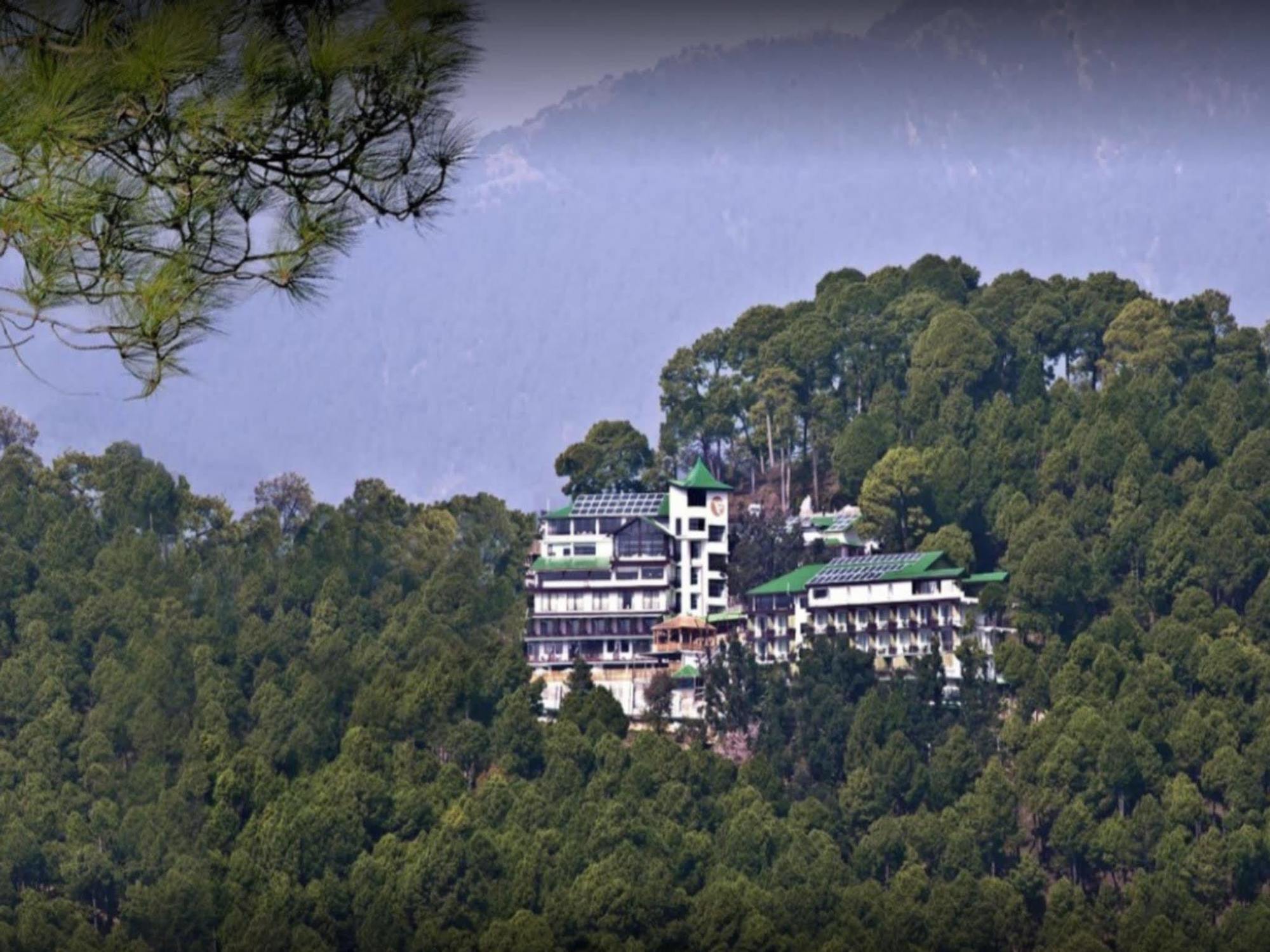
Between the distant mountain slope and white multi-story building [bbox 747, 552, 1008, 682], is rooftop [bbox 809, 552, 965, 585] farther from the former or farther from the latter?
the distant mountain slope

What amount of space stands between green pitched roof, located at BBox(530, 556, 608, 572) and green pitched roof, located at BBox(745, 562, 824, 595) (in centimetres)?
164

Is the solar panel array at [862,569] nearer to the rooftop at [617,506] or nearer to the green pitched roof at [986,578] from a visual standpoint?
the green pitched roof at [986,578]

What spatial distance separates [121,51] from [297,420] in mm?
53914

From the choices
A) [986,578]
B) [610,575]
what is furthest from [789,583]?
[986,578]

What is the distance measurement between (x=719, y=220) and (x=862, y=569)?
38.3 m

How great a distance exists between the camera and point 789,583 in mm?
30484

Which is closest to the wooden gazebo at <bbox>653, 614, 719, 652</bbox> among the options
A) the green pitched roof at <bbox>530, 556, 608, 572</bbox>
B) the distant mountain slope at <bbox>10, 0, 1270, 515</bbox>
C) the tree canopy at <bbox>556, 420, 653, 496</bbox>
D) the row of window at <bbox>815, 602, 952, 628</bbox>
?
the green pitched roof at <bbox>530, 556, 608, 572</bbox>

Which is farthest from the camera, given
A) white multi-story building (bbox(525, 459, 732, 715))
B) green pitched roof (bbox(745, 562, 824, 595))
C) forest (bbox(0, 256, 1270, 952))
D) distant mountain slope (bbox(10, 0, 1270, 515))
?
distant mountain slope (bbox(10, 0, 1270, 515))

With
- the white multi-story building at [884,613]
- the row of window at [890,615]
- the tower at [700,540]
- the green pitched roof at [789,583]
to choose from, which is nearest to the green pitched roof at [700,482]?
A: the tower at [700,540]

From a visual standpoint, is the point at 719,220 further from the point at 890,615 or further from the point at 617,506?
the point at 890,615

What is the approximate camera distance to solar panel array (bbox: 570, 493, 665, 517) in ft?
102

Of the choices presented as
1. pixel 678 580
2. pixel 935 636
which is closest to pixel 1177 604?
pixel 935 636

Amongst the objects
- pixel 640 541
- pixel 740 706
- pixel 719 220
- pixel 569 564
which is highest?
pixel 719 220

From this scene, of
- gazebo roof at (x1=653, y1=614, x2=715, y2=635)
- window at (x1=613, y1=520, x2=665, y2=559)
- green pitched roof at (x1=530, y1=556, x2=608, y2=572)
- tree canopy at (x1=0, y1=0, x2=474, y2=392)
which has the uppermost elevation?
window at (x1=613, y1=520, x2=665, y2=559)
